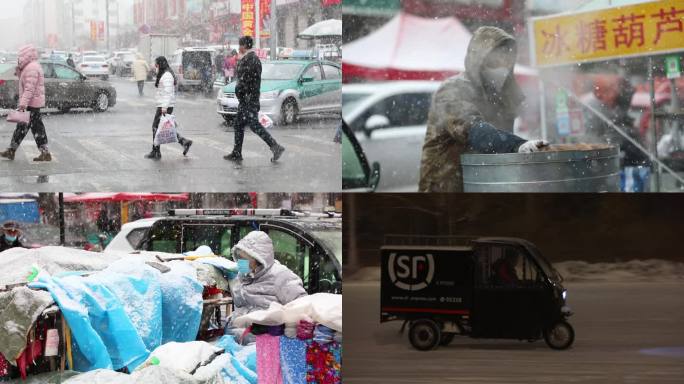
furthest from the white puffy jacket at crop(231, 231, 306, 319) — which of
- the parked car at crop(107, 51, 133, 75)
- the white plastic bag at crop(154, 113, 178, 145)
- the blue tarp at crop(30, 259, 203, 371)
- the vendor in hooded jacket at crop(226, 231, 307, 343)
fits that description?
the parked car at crop(107, 51, 133, 75)

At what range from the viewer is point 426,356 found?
531 cm

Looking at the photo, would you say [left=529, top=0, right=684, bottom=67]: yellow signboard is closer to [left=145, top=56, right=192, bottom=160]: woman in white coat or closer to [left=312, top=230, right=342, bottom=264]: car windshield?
[left=312, top=230, right=342, bottom=264]: car windshield

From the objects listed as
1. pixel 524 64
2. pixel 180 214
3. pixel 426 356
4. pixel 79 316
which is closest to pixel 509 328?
pixel 426 356

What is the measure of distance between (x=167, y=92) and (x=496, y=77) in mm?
1609

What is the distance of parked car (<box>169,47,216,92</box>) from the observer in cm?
504

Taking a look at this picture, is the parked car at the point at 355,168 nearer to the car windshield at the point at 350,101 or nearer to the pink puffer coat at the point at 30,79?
the car windshield at the point at 350,101

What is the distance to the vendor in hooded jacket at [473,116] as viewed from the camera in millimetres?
5031

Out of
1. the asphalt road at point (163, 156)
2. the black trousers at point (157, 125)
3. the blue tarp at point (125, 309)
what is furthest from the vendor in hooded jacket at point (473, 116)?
the blue tarp at point (125, 309)

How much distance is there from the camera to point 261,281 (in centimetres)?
512

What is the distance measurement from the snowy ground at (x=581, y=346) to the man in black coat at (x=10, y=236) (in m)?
1.68

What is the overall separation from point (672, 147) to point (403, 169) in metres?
1.30

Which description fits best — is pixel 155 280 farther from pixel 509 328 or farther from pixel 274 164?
pixel 509 328

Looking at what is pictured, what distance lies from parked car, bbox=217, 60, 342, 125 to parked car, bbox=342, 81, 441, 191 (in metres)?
0.08

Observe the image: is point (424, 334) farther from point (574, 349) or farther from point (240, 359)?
point (240, 359)
